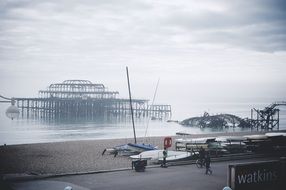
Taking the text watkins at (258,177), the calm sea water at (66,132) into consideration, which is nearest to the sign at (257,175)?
the text watkins at (258,177)

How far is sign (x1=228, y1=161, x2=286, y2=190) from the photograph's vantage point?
10.0 m

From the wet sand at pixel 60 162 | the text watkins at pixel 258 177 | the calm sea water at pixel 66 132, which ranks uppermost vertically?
the text watkins at pixel 258 177

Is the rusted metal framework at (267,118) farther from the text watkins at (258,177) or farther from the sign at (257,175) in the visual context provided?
the text watkins at (258,177)

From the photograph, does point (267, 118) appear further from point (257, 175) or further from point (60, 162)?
point (257, 175)

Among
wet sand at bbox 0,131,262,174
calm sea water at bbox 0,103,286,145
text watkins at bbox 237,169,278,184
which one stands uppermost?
text watkins at bbox 237,169,278,184

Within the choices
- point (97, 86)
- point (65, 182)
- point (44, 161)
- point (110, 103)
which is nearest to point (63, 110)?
point (110, 103)

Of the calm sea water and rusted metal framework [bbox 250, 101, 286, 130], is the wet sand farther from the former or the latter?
rusted metal framework [bbox 250, 101, 286, 130]

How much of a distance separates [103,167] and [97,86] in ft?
419

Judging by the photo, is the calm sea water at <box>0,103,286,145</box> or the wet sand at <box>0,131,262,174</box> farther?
the calm sea water at <box>0,103,286,145</box>

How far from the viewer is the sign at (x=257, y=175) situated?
10023mm

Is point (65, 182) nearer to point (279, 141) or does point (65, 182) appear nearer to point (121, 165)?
point (121, 165)

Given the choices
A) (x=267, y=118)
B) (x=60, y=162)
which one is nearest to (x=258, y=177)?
(x=60, y=162)

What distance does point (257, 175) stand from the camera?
10367mm

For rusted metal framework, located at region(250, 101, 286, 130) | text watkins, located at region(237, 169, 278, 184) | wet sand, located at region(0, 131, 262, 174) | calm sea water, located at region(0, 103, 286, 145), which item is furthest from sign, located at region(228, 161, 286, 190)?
rusted metal framework, located at region(250, 101, 286, 130)
